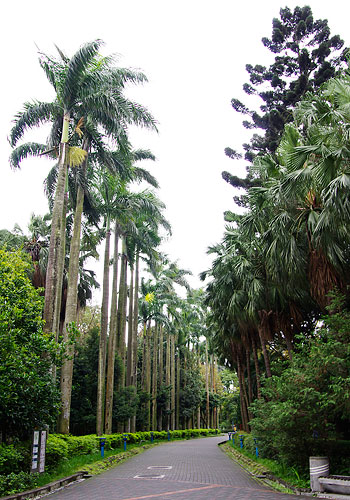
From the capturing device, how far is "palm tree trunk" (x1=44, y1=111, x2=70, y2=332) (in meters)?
13.4

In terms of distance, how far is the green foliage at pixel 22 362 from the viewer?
9273mm

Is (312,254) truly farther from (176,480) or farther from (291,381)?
(176,480)

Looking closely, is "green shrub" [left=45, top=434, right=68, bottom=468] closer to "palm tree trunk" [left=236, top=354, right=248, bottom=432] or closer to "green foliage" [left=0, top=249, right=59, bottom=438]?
"green foliage" [left=0, top=249, right=59, bottom=438]

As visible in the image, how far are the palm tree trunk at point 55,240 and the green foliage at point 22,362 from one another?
170 cm

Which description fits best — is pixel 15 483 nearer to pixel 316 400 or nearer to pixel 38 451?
pixel 38 451

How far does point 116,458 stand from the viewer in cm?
1688

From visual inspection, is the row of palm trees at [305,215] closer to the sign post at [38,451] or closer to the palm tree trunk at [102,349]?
the palm tree trunk at [102,349]

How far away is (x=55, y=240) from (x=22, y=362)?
547 cm

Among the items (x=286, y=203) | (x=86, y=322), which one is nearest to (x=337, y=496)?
(x=286, y=203)

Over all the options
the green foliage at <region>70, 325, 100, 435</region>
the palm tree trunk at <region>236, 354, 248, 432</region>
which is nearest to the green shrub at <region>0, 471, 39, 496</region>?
the green foliage at <region>70, 325, 100, 435</region>

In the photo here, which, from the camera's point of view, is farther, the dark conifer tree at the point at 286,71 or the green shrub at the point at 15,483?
the dark conifer tree at the point at 286,71

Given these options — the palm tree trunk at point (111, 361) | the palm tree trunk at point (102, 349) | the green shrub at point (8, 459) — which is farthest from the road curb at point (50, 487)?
the palm tree trunk at point (111, 361)

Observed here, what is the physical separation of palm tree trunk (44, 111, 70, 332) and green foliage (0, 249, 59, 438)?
1.70 meters

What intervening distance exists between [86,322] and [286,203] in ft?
95.3
